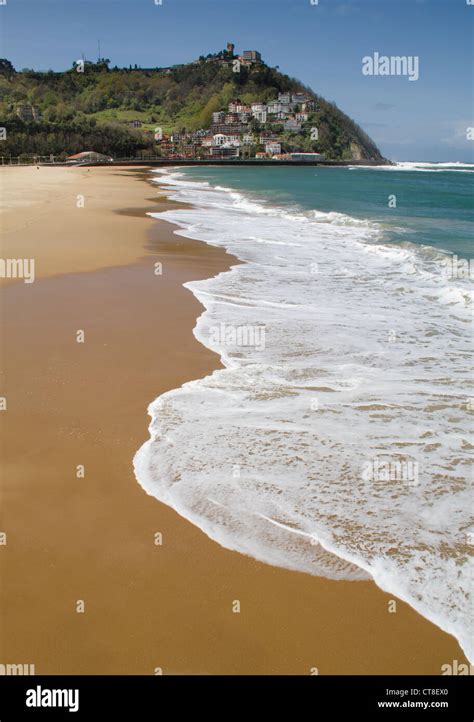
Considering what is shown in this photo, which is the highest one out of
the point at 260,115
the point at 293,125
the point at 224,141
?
the point at 260,115

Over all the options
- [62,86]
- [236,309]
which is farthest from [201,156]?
[236,309]

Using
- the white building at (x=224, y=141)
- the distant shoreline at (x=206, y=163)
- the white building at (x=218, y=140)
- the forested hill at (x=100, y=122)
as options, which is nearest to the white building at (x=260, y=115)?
the forested hill at (x=100, y=122)

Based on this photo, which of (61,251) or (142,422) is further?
(61,251)

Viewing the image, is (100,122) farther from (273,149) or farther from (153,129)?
(273,149)

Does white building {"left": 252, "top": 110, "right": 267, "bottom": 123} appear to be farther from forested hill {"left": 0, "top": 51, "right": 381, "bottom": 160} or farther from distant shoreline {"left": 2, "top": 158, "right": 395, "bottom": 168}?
distant shoreline {"left": 2, "top": 158, "right": 395, "bottom": 168}

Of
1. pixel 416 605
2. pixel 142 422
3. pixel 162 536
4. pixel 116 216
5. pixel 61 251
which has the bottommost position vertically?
pixel 416 605

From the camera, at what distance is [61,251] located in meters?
12.4

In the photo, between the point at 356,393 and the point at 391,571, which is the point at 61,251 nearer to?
the point at 356,393

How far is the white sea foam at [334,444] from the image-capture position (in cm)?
349

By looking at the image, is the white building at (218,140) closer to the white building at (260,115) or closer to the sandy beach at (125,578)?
the white building at (260,115)

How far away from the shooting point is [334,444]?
471cm

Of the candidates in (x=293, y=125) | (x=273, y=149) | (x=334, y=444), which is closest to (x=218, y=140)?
(x=273, y=149)

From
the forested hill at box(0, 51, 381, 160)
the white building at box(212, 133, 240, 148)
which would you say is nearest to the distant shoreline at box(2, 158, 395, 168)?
the forested hill at box(0, 51, 381, 160)
